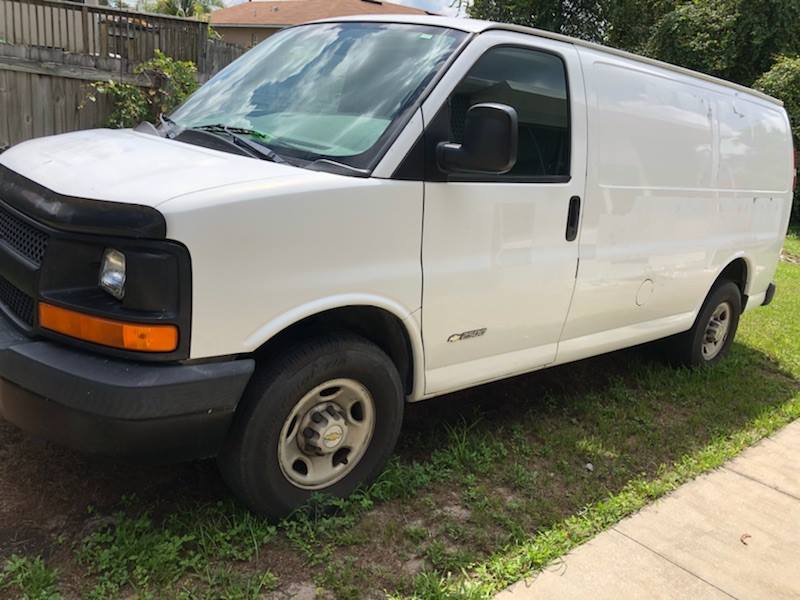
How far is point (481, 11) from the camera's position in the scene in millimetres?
20703

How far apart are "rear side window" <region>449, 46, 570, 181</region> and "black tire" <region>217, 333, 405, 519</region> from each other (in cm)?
109

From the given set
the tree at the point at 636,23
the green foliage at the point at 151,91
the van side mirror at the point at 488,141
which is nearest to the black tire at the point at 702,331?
the van side mirror at the point at 488,141

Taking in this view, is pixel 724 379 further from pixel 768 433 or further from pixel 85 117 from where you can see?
pixel 85 117

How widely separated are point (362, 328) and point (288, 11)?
39.0 meters

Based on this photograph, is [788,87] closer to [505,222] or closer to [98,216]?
[505,222]

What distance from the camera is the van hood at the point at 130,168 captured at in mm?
2484

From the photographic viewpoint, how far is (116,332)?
7.92 feet

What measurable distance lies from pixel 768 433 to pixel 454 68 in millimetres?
3228

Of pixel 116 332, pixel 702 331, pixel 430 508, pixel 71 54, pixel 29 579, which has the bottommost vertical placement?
pixel 430 508

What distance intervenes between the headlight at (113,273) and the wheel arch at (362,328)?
479 mm

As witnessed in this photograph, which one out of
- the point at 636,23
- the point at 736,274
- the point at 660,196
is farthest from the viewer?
the point at 636,23

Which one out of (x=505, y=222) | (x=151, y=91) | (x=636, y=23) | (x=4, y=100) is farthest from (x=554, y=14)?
(x=505, y=222)

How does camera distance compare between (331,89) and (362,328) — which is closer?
(362,328)

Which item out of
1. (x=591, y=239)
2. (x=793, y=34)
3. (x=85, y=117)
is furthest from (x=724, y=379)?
(x=793, y=34)
